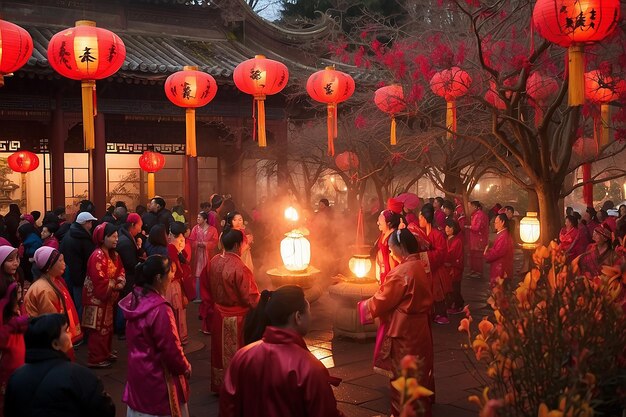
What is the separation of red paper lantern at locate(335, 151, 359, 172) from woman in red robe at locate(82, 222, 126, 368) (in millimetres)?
9728

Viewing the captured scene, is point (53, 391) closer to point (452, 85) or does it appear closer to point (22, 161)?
point (452, 85)

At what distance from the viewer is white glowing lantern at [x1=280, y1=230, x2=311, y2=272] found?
28.0 ft

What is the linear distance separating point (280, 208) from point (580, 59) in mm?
10281

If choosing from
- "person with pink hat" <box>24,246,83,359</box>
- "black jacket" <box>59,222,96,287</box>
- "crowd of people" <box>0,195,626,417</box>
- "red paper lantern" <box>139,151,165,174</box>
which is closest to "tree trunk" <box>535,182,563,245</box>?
"crowd of people" <box>0,195,626,417</box>

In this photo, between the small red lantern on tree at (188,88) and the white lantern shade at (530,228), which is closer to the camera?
the small red lantern on tree at (188,88)

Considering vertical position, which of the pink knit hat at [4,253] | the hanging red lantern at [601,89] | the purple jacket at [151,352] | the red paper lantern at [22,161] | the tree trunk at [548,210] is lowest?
the purple jacket at [151,352]

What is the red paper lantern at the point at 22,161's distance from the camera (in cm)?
1369

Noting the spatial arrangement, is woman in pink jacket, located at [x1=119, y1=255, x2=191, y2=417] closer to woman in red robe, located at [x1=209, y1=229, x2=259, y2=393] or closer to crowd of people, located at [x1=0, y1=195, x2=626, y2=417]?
crowd of people, located at [x1=0, y1=195, x2=626, y2=417]

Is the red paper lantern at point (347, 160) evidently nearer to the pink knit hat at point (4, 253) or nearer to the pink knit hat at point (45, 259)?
the pink knit hat at point (45, 259)

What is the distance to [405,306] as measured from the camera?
17.8 ft

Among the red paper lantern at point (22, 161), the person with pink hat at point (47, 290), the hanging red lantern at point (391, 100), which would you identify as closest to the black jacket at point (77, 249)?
the person with pink hat at point (47, 290)

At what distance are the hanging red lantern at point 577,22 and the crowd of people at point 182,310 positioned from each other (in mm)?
1688

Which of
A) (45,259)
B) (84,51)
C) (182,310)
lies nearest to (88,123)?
(84,51)

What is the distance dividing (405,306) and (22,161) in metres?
10.7
